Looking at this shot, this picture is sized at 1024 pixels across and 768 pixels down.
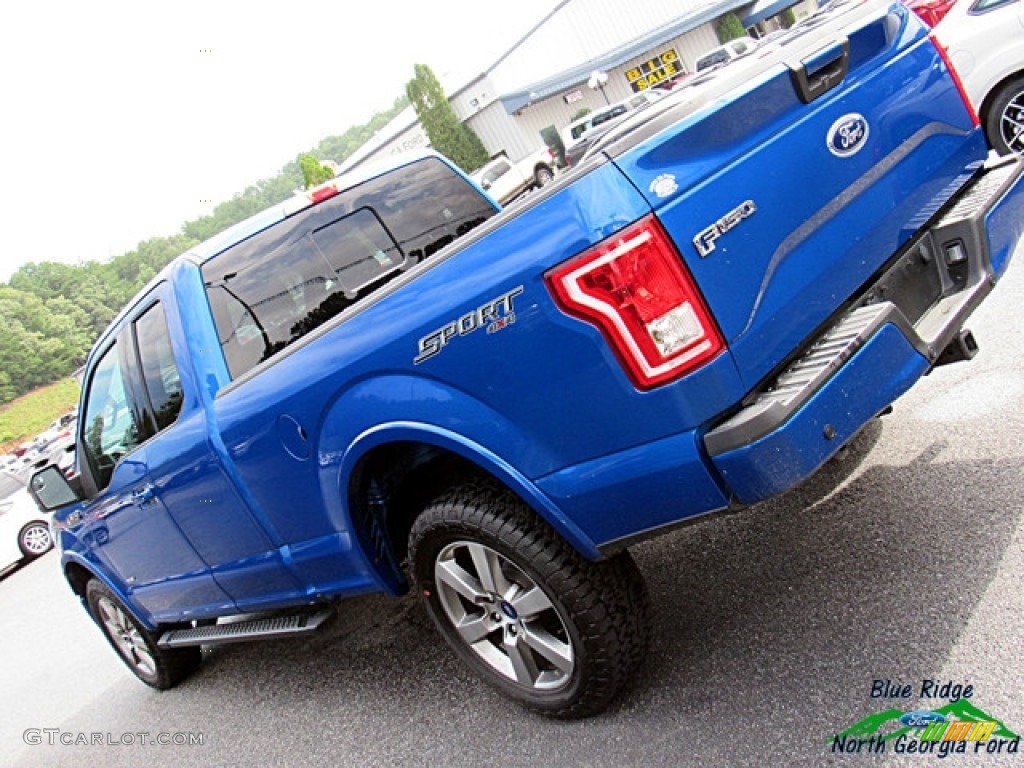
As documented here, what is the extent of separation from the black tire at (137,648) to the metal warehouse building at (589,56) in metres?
37.3

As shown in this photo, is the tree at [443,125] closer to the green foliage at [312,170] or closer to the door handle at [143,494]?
the green foliage at [312,170]

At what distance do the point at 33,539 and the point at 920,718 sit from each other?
566 inches

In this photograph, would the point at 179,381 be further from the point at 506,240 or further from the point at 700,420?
the point at 700,420

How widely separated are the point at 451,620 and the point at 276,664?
216cm

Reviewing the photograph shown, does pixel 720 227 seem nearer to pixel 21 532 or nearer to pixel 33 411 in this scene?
pixel 21 532

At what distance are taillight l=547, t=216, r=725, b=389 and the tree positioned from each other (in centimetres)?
4577

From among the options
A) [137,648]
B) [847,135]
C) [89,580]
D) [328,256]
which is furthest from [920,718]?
[89,580]

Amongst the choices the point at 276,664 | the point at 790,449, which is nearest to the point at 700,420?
the point at 790,449

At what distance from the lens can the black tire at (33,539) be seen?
1331 centimetres

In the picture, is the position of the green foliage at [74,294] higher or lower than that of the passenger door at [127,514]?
higher

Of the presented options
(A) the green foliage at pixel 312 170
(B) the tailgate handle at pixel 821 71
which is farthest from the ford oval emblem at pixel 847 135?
(A) the green foliage at pixel 312 170

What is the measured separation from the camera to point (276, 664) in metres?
4.66

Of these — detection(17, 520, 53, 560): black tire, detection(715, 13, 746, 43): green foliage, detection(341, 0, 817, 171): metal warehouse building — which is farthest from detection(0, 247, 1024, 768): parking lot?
detection(715, 13, 746, 43): green foliage

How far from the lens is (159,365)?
376cm
